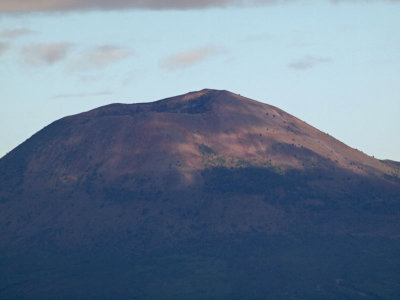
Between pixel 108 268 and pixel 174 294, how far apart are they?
20.3 meters

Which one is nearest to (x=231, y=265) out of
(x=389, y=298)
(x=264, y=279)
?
(x=264, y=279)

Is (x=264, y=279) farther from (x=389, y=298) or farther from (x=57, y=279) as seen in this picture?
(x=57, y=279)

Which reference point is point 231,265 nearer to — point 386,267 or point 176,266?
point 176,266

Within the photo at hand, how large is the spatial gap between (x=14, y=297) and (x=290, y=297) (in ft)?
190

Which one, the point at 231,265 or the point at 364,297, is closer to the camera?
the point at 364,297

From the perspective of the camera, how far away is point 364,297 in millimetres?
184750

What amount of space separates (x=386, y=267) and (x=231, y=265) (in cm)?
3461

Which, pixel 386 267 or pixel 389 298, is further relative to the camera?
pixel 386 267

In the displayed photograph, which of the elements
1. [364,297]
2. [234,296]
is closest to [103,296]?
[234,296]

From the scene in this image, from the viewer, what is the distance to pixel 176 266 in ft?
648

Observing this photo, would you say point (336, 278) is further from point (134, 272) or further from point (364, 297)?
point (134, 272)

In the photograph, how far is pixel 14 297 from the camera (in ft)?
618

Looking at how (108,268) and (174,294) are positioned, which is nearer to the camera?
(174,294)

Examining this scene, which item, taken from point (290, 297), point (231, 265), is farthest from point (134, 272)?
point (290, 297)
